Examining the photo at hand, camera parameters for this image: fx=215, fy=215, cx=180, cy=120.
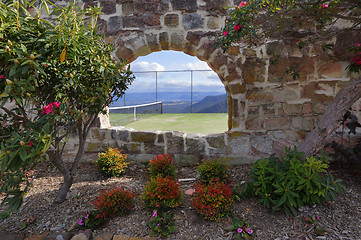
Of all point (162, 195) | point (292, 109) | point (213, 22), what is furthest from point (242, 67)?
point (162, 195)

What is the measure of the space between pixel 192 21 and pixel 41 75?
2.18 m

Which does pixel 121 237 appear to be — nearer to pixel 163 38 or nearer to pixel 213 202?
pixel 213 202

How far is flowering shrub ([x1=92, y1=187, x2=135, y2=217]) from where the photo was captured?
195 centimetres

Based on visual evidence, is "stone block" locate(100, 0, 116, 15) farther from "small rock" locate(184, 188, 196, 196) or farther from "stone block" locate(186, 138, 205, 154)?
"small rock" locate(184, 188, 196, 196)

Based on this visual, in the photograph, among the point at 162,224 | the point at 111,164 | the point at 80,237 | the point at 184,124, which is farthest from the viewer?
the point at 184,124

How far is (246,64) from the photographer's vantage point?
2.99 meters

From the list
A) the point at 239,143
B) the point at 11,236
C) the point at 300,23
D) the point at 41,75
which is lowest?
the point at 11,236

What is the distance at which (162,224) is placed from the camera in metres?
1.86

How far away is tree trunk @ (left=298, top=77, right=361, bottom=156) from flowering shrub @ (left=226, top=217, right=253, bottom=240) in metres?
1.03

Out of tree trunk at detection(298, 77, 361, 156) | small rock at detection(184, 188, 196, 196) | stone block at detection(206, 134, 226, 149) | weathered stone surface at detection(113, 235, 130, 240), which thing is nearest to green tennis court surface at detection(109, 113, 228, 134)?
stone block at detection(206, 134, 226, 149)

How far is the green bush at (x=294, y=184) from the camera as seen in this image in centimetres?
186

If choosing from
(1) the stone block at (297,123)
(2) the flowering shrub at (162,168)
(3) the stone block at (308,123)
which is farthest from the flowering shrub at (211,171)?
(3) the stone block at (308,123)

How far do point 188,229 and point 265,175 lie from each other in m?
0.92

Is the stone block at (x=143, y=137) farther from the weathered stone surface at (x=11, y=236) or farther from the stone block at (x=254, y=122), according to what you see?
the weathered stone surface at (x=11, y=236)
